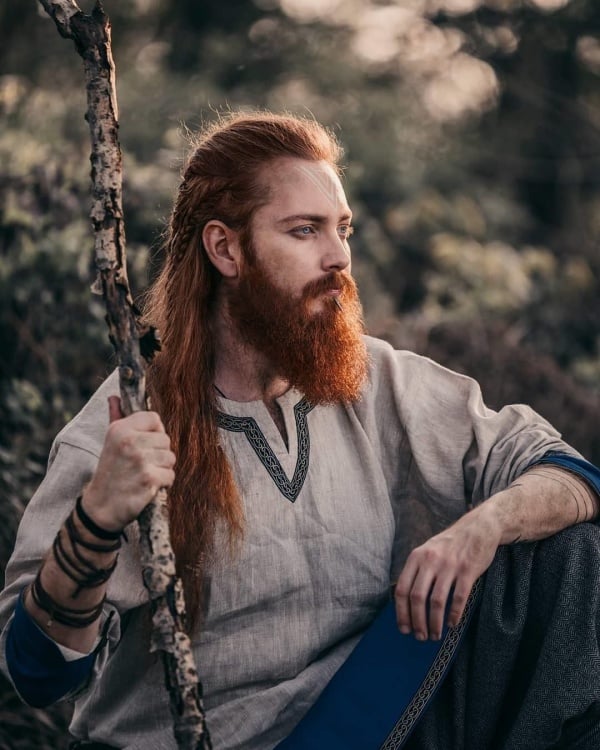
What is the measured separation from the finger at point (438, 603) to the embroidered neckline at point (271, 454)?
0.47 meters

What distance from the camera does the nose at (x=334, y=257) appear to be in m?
2.56

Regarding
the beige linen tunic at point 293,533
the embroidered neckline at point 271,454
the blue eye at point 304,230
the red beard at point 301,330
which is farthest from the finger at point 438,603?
the blue eye at point 304,230

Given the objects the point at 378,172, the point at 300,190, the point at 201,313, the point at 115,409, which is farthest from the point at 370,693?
the point at 378,172

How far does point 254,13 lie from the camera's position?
10664 mm

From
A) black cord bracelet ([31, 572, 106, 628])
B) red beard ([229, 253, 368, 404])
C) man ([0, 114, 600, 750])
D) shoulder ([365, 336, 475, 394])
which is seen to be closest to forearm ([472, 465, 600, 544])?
man ([0, 114, 600, 750])

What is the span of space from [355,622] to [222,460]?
0.55 metres

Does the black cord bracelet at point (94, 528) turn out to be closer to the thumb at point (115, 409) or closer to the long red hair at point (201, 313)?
the thumb at point (115, 409)

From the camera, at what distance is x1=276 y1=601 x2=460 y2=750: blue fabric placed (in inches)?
90.9

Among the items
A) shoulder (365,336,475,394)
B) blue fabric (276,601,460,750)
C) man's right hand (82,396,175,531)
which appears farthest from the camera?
shoulder (365,336,475,394)

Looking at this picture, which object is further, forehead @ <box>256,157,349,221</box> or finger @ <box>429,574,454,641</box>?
forehead @ <box>256,157,349,221</box>

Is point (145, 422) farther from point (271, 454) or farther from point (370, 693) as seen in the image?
point (370, 693)

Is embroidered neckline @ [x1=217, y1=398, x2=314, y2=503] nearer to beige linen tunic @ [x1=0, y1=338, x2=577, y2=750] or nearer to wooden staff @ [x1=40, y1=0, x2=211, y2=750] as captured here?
beige linen tunic @ [x1=0, y1=338, x2=577, y2=750]

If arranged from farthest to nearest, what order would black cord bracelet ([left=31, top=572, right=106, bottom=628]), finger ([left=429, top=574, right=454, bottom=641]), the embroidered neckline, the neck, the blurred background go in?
the blurred background < the neck < the embroidered neckline < finger ([left=429, top=574, right=454, bottom=641]) < black cord bracelet ([left=31, top=572, right=106, bottom=628])

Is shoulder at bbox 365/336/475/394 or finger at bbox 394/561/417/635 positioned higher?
shoulder at bbox 365/336/475/394
